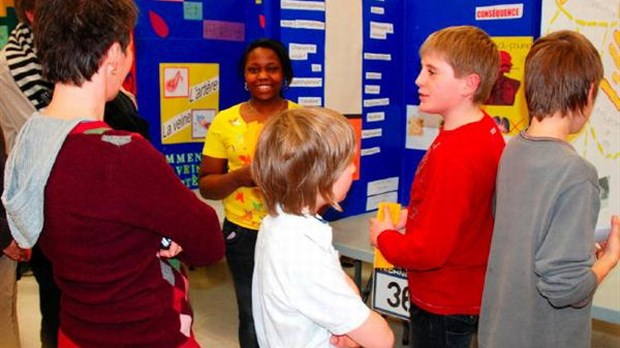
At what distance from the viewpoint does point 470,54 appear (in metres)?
1.63

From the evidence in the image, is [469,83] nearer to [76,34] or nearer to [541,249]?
[541,249]

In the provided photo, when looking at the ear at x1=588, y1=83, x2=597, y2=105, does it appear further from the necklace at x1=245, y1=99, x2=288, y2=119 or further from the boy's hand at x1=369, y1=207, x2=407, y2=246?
the necklace at x1=245, y1=99, x2=288, y2=119

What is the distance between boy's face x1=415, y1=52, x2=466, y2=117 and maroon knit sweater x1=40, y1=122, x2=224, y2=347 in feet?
2.60

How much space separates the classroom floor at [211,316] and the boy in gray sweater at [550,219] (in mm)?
1989

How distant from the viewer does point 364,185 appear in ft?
10.2

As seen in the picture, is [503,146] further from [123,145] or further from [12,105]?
[12,105]

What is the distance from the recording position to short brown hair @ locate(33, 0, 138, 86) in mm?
1140

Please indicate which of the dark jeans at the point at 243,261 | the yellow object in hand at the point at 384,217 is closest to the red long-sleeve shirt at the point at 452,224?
the yellow object in hand at the point at 384,217

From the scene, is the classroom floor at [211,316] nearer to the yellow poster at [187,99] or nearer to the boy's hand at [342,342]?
the yellow poster at [187,99]

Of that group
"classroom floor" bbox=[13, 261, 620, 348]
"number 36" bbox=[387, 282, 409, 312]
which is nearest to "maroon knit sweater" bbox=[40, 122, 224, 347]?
"number 36" bbox=[387, 282, 409, 312]

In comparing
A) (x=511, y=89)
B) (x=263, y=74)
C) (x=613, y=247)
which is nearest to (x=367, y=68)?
(x=511, y=89)

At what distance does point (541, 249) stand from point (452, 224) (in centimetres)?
25

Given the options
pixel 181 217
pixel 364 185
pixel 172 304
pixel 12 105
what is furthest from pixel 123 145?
pixel 364 185

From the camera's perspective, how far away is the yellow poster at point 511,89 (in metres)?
2.71
